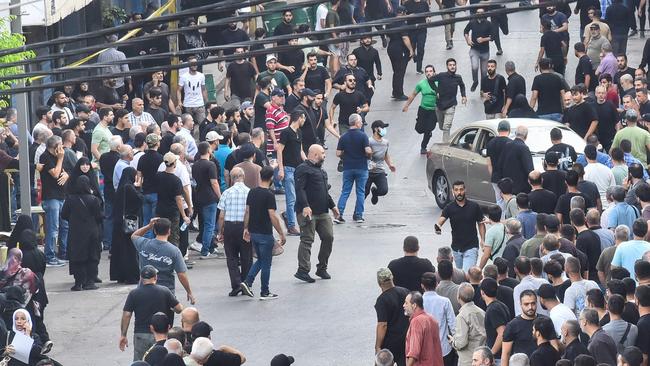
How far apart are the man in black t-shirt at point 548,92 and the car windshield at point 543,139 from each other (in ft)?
9.47

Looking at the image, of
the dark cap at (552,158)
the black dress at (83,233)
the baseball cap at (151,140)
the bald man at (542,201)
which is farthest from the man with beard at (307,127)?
the bald man at (542,201)

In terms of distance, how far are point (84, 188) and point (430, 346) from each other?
24.5 ft

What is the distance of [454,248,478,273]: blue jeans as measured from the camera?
58.3 ft

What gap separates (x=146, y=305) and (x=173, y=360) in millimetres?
2640

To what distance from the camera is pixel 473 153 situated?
75.2ft

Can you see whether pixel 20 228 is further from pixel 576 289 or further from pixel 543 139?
pixel 543 139

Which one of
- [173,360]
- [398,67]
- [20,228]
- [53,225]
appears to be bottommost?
[53,225]

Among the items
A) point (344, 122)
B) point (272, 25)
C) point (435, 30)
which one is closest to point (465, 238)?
point (344, 122)

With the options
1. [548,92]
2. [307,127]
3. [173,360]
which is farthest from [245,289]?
[548,92]

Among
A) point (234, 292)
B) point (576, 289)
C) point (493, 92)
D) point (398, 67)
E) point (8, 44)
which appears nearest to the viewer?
point (576, 289)

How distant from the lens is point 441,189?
23734mm

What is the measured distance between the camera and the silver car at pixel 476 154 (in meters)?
22.3

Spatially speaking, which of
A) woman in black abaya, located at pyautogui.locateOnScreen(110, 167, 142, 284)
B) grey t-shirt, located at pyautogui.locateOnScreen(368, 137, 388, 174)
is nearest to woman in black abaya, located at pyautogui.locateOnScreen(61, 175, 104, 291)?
woman in black abaya, located at pyautogui.locateOnScreen(110, 167, 142, 284)

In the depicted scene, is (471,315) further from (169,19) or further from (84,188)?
(84,188)
